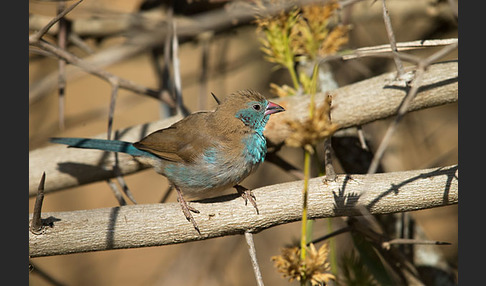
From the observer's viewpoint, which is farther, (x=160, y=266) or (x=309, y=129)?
(x=160, y=266)

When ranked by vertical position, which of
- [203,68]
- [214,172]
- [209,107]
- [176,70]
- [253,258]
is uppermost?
[209,107]

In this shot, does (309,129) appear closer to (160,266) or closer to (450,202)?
(450,202)

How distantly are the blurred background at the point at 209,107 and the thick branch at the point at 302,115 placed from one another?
55cm

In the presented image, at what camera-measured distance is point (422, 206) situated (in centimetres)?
223

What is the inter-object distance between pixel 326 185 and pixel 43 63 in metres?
3.35

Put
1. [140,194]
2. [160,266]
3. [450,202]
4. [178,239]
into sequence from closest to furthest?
[450,202], [178,239], [160,266], [140,194]

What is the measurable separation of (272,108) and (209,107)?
2222 millimetres

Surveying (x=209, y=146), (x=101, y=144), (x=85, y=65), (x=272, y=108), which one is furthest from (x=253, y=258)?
(x=85, y=65)

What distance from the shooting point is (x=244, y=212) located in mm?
2354

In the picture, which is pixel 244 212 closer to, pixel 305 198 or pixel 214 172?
pixel 214 172

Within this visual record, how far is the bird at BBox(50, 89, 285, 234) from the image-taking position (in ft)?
9.62

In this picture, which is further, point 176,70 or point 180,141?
point 176,70

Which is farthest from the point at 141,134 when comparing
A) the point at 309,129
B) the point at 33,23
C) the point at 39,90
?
the point at 309,129

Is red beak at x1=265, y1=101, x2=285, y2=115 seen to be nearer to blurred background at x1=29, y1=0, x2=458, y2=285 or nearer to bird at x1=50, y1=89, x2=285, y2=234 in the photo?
bird at x1=50, y1=89, x2=285, y2=234
